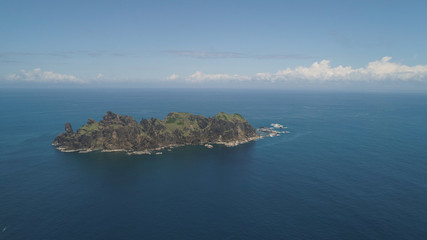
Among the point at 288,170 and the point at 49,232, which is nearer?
the point at 49,232

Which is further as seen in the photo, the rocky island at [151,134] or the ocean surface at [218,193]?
the rocky island at [151,134]

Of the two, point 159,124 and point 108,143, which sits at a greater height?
point 159,124

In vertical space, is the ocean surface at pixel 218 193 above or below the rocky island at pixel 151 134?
below

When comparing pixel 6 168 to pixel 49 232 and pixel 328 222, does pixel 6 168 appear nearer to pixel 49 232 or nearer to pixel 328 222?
pixel 49 232

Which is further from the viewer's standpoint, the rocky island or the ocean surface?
the rocky island

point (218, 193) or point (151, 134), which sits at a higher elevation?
point (151, 134)

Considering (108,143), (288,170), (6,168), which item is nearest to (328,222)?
(288,170)

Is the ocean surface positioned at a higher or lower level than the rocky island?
lower

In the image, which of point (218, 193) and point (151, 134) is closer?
point (218, 193)
